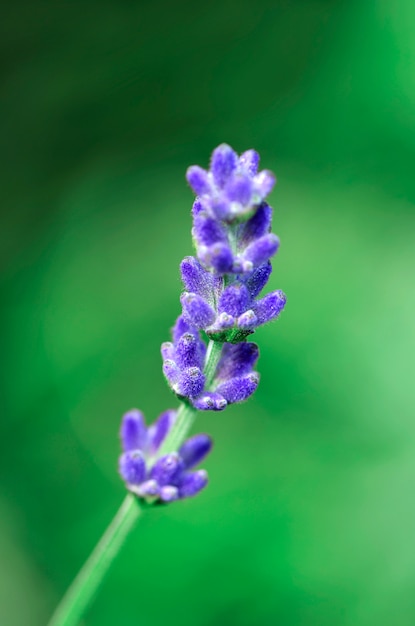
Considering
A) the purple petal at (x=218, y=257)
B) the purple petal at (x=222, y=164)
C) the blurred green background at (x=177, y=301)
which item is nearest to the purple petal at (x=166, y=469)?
the purple petal at (x=218, y=257)

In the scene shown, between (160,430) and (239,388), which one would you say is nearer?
(239,388)

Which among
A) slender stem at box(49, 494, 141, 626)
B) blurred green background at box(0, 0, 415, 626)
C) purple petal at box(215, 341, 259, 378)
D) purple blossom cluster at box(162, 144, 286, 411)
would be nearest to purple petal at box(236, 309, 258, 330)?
purple blossom cluster at box(162, 144, 286, 411)

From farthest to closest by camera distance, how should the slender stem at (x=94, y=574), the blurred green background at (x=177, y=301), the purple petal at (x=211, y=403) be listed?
the blurred green background at (x=177, y=301), the slender stem at (x=94, y=574), the purple petal at (x=211, y=403)

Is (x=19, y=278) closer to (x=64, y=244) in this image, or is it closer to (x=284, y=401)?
(x=64, y=244)

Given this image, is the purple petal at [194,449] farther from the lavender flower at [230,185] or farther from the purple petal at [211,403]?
the lavender flower at [230,185]

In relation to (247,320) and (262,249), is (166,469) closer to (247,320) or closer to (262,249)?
(247,320)

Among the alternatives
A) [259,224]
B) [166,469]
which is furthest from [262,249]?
[166,469]

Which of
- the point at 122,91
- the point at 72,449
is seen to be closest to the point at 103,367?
the point at 72,449
